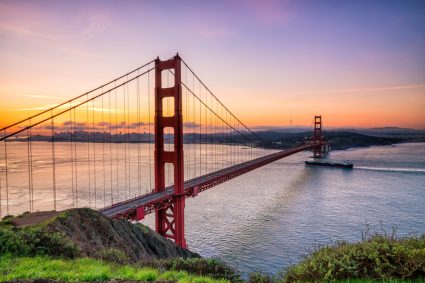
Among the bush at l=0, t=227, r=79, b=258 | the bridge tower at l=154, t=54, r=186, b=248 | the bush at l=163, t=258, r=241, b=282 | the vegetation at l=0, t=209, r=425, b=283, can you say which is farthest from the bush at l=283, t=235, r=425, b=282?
the bridge tower at l=154, t=54, r=186, b=248

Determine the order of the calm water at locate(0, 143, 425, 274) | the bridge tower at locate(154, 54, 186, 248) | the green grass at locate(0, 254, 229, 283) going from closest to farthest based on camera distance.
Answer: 1. the green grass at locate(0, 254, 229, 283)
2. the calm water at locate(0, 143, 425, 274)
3. the bridge tower at locate(154, 54, 186, 248)

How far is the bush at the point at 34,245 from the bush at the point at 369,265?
526cm

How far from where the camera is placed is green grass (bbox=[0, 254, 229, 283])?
5367mm

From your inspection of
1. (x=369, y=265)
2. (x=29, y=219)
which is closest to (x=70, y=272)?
(x=369, y=265)

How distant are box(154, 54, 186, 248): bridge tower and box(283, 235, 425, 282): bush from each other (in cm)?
1479

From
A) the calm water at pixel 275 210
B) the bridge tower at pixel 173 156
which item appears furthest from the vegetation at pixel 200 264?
the bridge tower at pixel 173 156

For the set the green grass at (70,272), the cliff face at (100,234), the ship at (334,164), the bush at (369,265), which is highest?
the bush at (369,265)

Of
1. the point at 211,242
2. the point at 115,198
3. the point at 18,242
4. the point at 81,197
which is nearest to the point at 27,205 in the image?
the point at 81,197

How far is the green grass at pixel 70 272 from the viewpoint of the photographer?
537 centimetres

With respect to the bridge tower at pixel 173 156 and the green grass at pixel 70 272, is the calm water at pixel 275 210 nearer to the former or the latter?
the bridge tower at pixel 173 156

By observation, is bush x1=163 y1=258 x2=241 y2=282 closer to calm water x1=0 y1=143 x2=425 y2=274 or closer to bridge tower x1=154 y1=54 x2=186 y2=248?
calm water x1=0 y1=143 x2=425 y2=274

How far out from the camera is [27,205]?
97.0 ft

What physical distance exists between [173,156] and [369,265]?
17367 millimetres

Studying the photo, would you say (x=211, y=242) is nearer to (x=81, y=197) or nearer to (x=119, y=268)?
(x=119, y=268)
